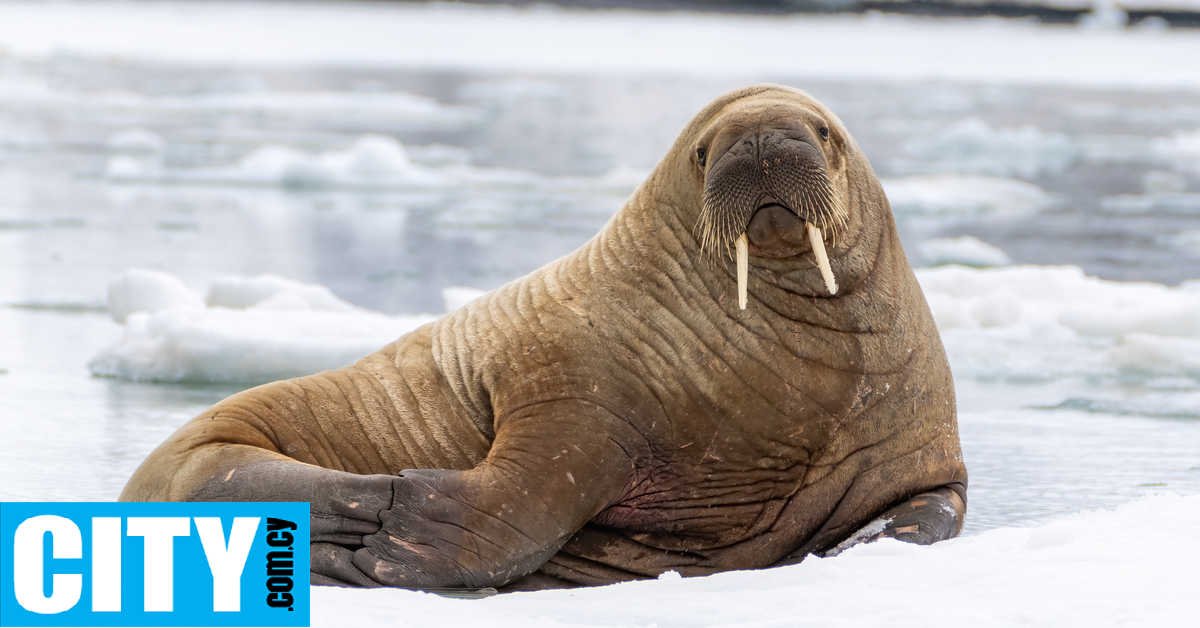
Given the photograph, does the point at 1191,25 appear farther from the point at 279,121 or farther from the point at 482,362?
the point at 482,362

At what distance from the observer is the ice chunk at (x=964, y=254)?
371 inches

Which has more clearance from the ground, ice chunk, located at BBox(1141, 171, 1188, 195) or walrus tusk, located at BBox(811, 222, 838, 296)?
ice chunk, located at BBox(1141, 171, 1188, 195)

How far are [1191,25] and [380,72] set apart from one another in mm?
52969

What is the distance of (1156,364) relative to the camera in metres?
6.38

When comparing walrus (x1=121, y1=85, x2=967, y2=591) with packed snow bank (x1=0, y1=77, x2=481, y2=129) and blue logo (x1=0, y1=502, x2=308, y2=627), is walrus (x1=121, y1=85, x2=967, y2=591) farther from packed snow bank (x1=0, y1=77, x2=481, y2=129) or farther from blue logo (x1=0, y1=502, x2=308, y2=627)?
packed snow bank (x1=0, y1=77, x2=481, y2=129)

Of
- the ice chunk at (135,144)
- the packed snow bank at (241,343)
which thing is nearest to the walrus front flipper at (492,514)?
the packed snow bank at (241,343)

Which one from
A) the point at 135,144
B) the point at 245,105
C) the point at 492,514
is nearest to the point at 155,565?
the point at 492,514

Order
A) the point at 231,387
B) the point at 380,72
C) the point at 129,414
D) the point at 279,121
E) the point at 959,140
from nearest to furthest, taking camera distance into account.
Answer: the point at 129,414 < the point at 231,387 < the point at 959,140 < the point at 279,121 < the point at 380,72

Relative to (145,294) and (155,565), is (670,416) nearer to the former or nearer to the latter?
(155,565)

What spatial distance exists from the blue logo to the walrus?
0.50 ft

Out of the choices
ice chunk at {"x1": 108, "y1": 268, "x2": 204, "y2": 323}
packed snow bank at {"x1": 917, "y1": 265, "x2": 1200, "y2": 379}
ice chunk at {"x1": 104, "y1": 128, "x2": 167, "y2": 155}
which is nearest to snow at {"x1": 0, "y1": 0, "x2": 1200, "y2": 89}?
ice chunk at {"x1": 104, "y1": 128, "x2": 167, "y2": 155}

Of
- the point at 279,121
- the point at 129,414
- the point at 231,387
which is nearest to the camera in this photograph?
the point at 129,414

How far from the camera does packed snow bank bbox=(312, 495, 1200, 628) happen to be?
2770 mm

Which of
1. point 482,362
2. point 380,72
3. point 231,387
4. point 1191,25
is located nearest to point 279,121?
point 380,72
